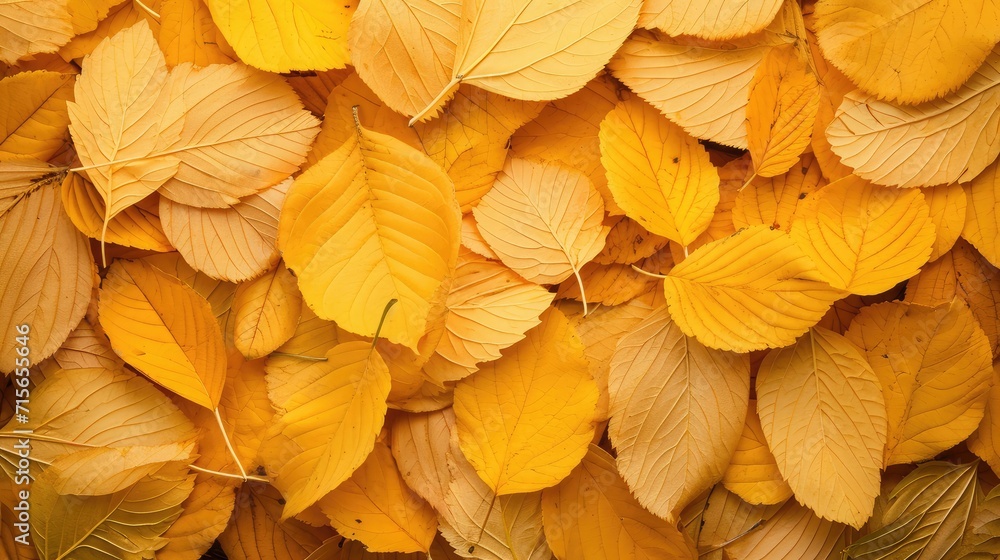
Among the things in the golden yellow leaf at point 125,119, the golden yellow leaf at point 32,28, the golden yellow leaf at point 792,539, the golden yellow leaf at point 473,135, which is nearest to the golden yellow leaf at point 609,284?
the golden yellow leaf at point 473,135

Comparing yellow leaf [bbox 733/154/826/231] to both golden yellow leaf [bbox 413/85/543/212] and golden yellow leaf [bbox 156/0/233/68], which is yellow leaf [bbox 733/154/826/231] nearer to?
golden yellow leaf [bbox 413/85/543/212]

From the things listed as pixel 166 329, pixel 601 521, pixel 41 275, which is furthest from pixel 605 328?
pixel 41 275

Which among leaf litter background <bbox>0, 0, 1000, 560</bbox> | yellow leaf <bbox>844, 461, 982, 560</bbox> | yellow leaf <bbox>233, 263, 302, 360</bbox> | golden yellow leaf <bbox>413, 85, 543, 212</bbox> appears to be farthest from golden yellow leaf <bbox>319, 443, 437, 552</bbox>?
yellow leaf <bbox>844, 461, 982, 560</bbox>

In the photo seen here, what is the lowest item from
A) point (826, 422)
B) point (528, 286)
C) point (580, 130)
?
point (826, 422)

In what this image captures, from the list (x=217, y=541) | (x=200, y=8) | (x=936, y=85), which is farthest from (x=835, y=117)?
(x=217, y=541)

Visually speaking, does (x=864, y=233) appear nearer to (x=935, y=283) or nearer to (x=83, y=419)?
(x=935, y=283)

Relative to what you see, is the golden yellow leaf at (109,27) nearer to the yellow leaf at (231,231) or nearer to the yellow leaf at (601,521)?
the yellow leaf at (231,231)
